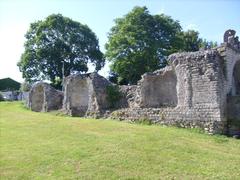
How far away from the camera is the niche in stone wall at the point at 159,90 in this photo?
2039 centimetres

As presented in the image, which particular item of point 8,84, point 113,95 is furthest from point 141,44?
point 8,84

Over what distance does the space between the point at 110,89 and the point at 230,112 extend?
846 centimetres

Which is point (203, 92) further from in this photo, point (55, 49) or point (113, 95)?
point (55, 49)

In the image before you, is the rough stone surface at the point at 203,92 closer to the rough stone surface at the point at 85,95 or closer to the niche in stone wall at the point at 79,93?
the rough stone surface at the point at 85,95

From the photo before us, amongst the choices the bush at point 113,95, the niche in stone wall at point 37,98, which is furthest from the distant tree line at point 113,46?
the bush at point 113,95

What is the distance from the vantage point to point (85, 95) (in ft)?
84.3

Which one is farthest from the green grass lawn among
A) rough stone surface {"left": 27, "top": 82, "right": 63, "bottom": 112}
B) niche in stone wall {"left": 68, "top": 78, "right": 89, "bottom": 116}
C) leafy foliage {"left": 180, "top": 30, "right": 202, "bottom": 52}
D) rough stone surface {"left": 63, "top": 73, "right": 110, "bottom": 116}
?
leafy foliage {"left": 180, "top": 30, "right": 202, "bottom": 52}

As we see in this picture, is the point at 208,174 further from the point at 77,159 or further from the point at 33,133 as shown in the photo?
the point at 33,133

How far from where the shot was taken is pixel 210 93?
15.8 metres

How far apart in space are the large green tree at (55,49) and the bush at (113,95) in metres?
24.6

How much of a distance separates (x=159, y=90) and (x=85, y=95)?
6.37m

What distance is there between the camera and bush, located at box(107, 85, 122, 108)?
72.9 feet

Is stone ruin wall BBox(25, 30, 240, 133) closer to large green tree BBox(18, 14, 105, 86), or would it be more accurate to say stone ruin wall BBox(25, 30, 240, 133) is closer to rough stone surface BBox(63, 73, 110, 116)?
rough stone surface BBox(63, 73, 110, 116)

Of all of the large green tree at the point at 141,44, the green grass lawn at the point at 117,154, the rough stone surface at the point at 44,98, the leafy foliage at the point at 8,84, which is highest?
the large green tree at the point at 141,44
